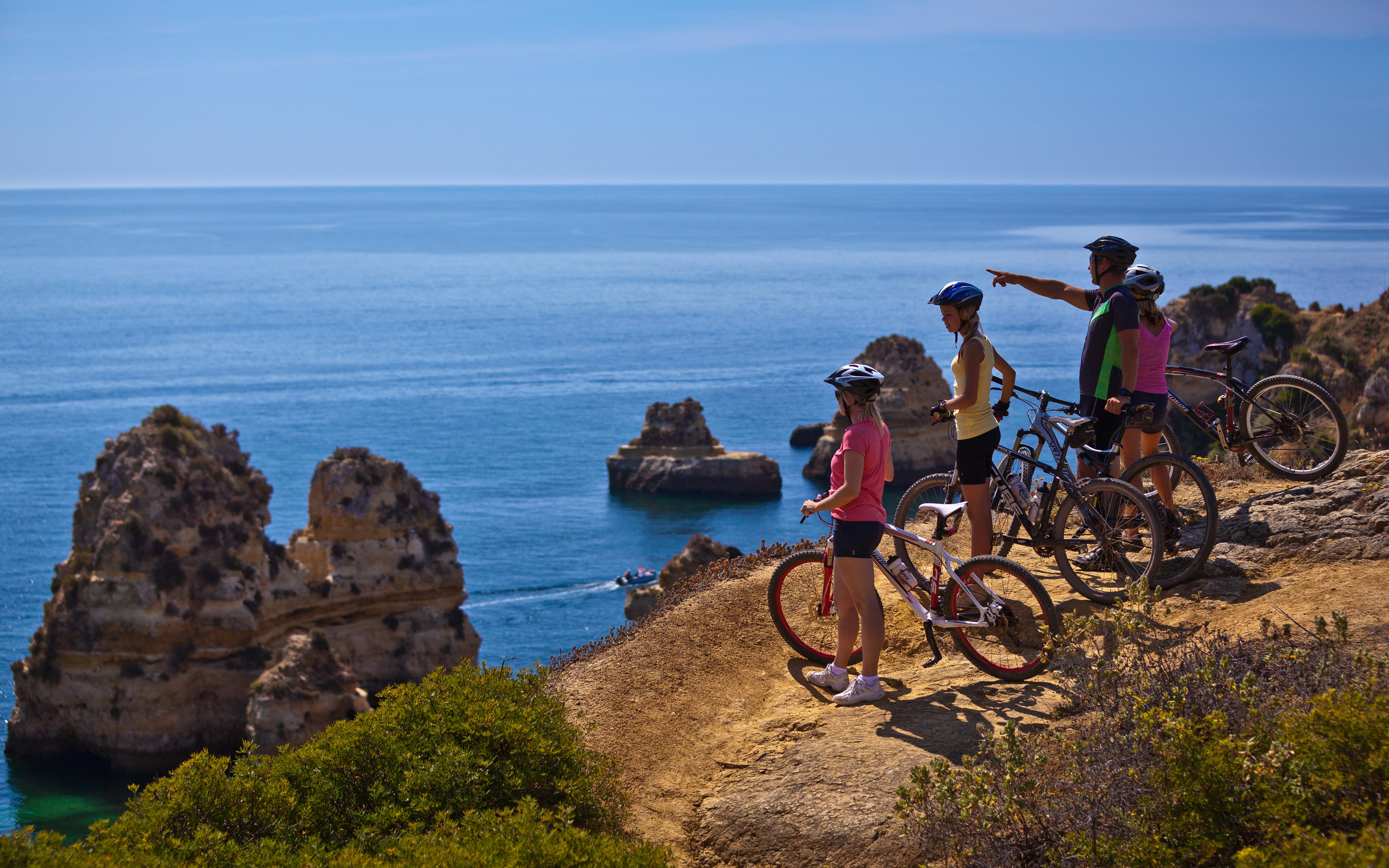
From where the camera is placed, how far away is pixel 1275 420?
1127cm

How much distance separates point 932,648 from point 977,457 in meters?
1.70

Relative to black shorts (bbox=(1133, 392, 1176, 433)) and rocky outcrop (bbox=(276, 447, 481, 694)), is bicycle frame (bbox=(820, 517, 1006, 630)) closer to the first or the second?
black shorts (bbox=(1133, 392, 1176, 433))

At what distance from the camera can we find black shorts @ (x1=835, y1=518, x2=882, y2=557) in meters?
8.04

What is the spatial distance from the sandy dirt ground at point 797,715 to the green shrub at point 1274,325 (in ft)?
181

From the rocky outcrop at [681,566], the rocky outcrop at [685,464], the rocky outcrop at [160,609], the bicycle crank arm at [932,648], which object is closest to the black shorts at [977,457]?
the bicycle crank arm at [932,648]

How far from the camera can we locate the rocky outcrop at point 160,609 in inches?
1330

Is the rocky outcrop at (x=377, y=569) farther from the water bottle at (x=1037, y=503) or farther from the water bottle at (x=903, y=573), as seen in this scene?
the water bottle at (x=1037, y=503)

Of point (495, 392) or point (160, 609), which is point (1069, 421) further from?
point (495, 392)

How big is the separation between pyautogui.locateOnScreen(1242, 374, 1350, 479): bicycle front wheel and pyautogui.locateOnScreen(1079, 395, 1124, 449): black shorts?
259 centimetres

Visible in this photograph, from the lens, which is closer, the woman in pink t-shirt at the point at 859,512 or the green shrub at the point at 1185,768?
the green shrub at the point at 1185,768

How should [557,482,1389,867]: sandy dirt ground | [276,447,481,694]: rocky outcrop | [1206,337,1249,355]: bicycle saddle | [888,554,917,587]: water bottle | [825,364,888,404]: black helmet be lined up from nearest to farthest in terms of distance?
1. [557,482,1389,867]: sandy dirt ground
2. [825,364,888,404]: black helmet
3. [888,554,917,587]: water bottle
4. [1206,337,1249,355]: bicycle saddle
5. [276,447,481,694]: rocky outcrop

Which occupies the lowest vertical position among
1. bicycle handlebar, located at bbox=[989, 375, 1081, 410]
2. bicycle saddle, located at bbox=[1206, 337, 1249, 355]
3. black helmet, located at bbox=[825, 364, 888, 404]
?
bicycle handlebar, located at bbox=[989, 375, 1081, 410]

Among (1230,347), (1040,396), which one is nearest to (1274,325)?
(1230,347)

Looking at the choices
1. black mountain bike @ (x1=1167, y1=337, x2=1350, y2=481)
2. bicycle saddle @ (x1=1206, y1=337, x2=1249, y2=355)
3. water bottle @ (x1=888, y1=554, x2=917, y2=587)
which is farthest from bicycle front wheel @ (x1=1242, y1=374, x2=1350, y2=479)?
water bottle @ (x1=888, y1=554, x2=917, y2=587)
